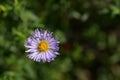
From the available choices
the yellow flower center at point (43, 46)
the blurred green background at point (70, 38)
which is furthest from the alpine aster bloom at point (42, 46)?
the blurred green background at point (70, 38)

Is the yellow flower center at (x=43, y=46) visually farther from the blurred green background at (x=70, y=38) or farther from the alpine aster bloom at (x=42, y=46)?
the blurred green background at (x=70, y=38)

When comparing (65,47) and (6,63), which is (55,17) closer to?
(65,47)

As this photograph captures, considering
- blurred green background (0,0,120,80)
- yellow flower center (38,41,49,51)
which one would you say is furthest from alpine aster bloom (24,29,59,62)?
blurred green background (0,0,120,80)

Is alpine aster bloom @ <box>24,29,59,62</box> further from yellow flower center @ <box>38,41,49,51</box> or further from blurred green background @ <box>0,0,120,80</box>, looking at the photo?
blurred green background @ <box>0,0,120,80</box>

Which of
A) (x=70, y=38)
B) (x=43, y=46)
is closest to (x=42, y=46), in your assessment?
(x=43, y=46)

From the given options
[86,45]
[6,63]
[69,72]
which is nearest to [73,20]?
[86,45]

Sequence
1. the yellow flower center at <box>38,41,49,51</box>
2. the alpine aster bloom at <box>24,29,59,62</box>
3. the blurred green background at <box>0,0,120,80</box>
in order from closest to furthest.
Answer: the alpine aster bloom at <box>24,29,59,62</box> < the yellow flower center at <box>38,41,49,51</box> < the blurred green background at <box>0,0,120,80</box>
